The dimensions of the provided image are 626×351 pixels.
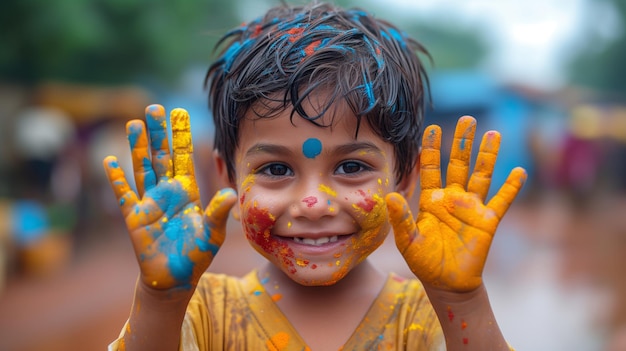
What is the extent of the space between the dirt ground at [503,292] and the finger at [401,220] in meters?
3.97

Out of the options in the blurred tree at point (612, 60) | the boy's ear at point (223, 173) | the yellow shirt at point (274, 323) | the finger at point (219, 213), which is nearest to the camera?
the finger at point (219, 213)

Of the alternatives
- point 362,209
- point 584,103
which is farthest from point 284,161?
point 584,103

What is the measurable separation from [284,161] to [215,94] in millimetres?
468

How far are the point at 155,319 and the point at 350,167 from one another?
70cm

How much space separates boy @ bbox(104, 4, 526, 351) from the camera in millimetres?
1546

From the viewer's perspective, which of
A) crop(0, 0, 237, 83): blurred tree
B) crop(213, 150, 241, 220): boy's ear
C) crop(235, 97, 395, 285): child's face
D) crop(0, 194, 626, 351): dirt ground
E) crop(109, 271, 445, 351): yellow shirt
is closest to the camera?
crop(235, 97, 395, 285): child's face

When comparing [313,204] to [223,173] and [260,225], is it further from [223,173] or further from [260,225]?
[223,173]

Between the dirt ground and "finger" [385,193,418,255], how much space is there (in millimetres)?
3972

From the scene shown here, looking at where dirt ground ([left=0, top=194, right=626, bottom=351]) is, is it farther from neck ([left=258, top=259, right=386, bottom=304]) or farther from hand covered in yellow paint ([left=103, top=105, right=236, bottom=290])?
hand covered in yellow paint ([left=103, top=105, right=236, bottom=290])

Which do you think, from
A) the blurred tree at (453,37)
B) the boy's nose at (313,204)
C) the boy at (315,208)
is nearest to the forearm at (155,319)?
the boy at (315,208)

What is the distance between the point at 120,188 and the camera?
5.19 ft

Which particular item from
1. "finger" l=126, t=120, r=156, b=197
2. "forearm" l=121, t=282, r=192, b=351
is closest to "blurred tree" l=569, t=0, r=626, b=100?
"finger" l=126, t=120, r=156, b=197

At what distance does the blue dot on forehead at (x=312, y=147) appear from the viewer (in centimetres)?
165

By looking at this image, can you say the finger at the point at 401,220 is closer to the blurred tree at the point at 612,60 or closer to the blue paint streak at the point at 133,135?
the blue paint streak at the point at 133,135
